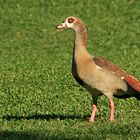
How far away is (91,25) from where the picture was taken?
82.0 feet

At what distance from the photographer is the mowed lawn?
10.4 metres

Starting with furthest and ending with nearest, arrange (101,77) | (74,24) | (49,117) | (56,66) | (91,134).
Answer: (56,66) → (49,117) → (74,24) → (101,77) → (91,134)

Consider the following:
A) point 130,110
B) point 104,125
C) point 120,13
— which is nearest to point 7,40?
point 120,13

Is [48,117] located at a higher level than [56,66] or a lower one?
lower

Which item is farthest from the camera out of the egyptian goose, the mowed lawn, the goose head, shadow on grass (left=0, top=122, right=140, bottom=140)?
the goose head

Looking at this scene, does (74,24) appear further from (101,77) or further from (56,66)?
(56,66)

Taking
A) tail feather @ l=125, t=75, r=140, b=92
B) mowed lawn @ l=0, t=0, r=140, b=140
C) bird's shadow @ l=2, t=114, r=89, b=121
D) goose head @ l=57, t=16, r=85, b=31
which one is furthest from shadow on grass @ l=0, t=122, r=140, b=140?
goose head @ l=57, t=16, r=85, b=31

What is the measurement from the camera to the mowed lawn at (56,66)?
1036 centimetres

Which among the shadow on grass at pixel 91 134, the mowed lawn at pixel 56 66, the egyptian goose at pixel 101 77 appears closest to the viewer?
the shadow on grass at pixel 91 134

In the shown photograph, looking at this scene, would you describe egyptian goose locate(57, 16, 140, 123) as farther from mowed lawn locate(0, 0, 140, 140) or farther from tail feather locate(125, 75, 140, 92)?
mowed lawn locate(0, 0, 140, 140)

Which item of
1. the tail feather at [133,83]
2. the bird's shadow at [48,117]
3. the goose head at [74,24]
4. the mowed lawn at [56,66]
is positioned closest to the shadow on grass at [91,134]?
the mowed lawn at [56,66]

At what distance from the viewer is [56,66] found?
18.0 m

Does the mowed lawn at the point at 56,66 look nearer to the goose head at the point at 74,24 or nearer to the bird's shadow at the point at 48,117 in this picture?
the bird's shadow at the point at 48,117

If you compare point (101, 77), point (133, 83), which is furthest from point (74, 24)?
point (133, 83)
